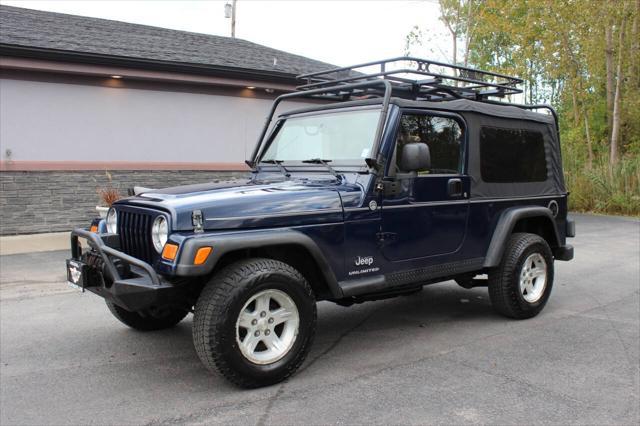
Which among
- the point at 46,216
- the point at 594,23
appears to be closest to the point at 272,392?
the point at 46,216

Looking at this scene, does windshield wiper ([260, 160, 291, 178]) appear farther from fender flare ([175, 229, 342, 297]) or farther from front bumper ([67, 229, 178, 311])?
front bumper ([67, 229, 178, 311])

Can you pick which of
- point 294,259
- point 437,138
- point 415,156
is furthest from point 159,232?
point 437,138

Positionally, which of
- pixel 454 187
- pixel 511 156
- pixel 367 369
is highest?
pixel 511 156

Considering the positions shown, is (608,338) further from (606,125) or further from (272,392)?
(606,125)

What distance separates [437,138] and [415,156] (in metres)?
0.67

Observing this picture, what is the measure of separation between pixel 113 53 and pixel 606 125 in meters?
16.3

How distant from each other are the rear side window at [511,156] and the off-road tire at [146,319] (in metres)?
3.06

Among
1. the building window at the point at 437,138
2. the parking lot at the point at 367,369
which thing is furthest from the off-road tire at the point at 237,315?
the building window at the point at 437,138

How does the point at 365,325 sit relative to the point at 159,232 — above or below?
below

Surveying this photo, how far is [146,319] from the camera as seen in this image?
484 cm

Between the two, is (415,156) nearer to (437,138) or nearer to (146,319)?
(437,138)

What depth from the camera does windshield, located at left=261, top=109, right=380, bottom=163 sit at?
4.46m

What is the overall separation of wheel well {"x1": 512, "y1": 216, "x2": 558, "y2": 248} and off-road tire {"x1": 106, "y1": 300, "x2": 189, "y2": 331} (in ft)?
11.1

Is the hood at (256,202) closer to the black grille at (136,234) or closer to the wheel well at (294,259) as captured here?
the black grille at (136,234)
